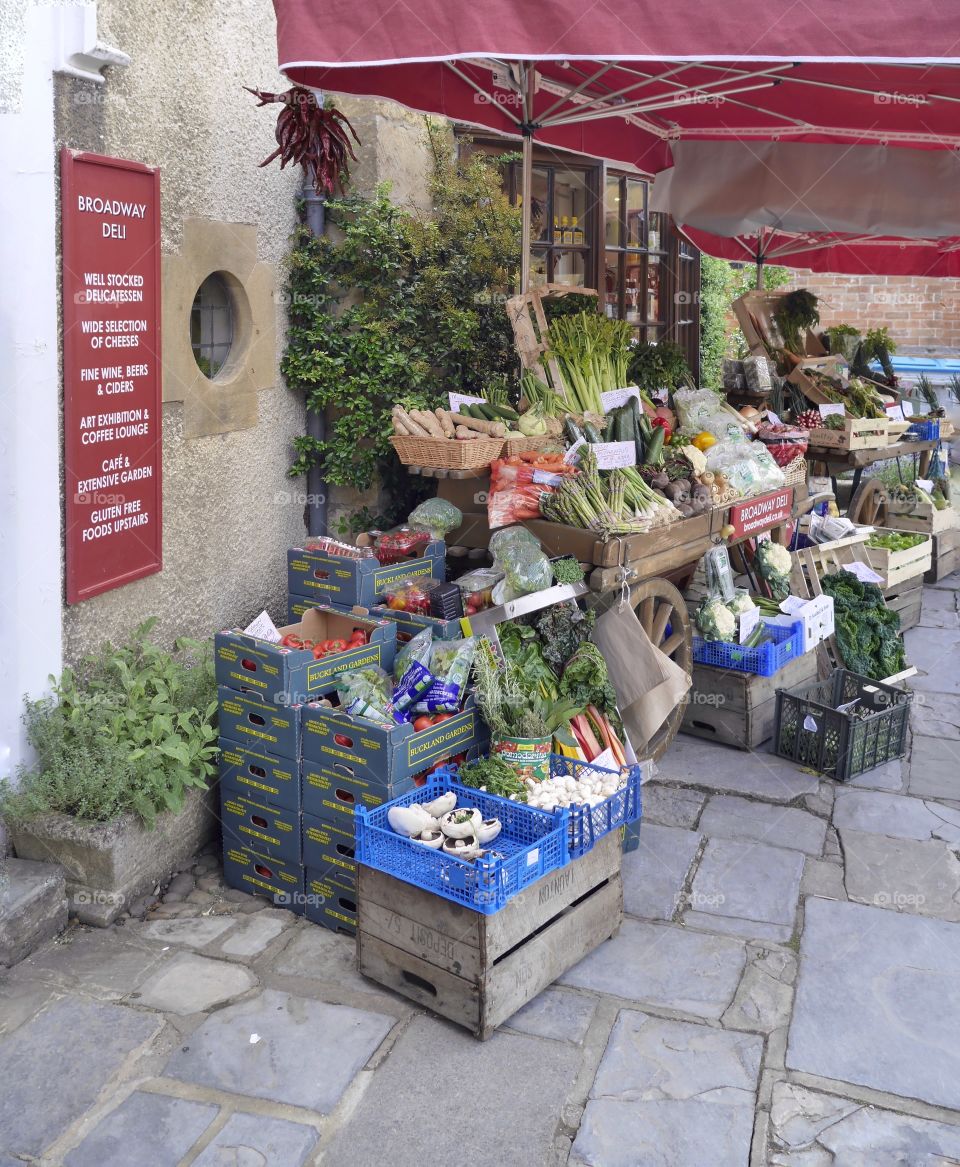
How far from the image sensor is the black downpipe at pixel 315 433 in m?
5.80

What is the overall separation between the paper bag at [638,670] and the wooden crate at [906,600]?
3.51 m

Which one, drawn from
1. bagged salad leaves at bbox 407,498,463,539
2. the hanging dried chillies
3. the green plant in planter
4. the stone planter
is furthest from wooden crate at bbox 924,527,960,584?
the stone planter

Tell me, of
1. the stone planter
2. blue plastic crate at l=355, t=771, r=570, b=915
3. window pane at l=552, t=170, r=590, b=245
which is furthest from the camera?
window pane at l=552, t=170, r=590, b=245

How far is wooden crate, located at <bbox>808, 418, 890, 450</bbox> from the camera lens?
8.10 meters

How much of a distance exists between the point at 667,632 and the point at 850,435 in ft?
10.3

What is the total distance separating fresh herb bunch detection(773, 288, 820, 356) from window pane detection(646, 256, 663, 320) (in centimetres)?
113

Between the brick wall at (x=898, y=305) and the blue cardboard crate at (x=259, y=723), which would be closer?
the blue cardboard crate at (x=259, y=723)

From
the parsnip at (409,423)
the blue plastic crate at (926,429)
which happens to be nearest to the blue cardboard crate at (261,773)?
the parsnip at (409,423)

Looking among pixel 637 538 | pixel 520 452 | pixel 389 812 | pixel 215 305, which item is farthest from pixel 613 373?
pixel 389 812

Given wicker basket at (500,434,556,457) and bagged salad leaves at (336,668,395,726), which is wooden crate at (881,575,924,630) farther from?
bagged salad leaves at (336,668,395,726)

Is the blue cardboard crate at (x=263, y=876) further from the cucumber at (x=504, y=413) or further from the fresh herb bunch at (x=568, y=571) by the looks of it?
the cucumber at (x=504, y=413)

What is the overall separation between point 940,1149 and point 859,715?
284 cm

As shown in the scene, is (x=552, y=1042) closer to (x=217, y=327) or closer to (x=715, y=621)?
(x=715, y=621)

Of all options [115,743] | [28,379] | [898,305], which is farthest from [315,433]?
[898,305]
